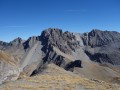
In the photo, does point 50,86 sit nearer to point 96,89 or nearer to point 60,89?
point 60,89

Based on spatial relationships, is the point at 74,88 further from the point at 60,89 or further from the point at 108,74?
the point at 108,74

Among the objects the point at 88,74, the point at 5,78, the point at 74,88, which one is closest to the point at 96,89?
the point at 74,88

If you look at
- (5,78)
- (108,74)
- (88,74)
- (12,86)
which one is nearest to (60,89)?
(12,86)

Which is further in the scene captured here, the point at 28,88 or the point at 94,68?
the point at 94,68

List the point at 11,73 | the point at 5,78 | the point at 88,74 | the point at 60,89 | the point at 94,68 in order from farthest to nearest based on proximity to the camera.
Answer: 1. the point at 94,68
2. the point at 88,74
3. the point at 11,73
4. the point at 5,78
5. the point at 60,89

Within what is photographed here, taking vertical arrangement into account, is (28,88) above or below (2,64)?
below

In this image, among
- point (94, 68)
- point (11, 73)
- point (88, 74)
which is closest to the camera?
point (11, 73)

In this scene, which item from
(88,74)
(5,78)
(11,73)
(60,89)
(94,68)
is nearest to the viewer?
(60,89)

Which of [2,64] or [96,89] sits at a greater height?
[2,64]

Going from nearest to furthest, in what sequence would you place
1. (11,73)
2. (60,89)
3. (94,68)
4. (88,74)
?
(60,89) < (11,73) < (88,74) < (94,68)
